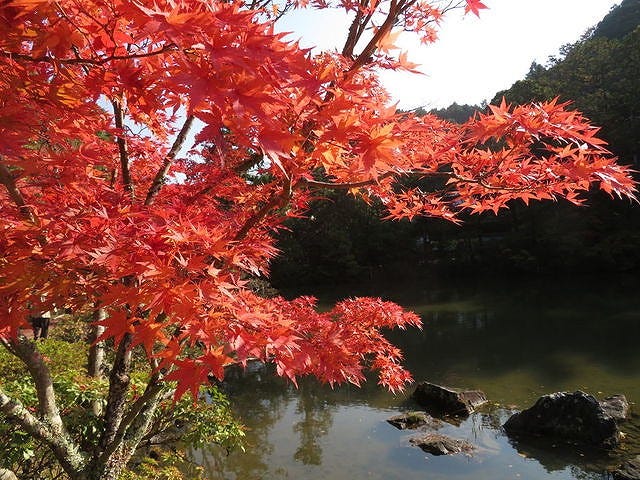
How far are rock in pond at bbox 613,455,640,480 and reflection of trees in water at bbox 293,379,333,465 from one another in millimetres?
3342

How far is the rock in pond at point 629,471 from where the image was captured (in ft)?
15.5

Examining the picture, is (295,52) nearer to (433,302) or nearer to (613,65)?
(433,302)

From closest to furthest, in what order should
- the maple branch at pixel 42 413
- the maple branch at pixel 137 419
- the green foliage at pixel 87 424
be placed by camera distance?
the maple branch at pixel 42 413, the maple branch at pixel 137 419, the green foliage at pixel 87 424

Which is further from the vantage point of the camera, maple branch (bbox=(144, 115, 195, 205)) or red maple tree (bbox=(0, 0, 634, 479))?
maple branch (bbox=(144, 115, 195, 205))

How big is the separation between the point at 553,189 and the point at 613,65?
83.3 feet

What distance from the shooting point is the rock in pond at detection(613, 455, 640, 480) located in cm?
471

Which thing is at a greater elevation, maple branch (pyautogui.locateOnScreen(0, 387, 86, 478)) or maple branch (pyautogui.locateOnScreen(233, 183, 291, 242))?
maple branch (pyautogui.locateOnScreen(233, 183, 291, 242))

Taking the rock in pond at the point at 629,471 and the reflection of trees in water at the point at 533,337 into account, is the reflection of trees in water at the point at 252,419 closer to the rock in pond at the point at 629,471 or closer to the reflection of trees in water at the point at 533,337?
the reflection of trees in water at the point at 533,337

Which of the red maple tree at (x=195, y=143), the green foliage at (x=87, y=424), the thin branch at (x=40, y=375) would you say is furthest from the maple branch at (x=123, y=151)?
the green foliage at (x=87, y=424)

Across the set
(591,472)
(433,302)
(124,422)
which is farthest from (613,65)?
(124,422)

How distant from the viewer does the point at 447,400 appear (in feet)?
23.4

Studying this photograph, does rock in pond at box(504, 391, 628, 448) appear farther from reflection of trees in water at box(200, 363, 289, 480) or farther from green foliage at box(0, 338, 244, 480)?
green foliage at box(0, 338, 244, 480)

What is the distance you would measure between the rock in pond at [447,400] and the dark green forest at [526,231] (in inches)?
476

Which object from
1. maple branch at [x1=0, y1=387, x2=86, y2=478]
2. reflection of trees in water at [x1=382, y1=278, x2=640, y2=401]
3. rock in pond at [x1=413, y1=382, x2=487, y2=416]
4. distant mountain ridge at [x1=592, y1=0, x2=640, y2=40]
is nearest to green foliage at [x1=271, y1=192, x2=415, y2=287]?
reflection of trees in water at [x1=382, y1=278, x2=640, y2=401]
